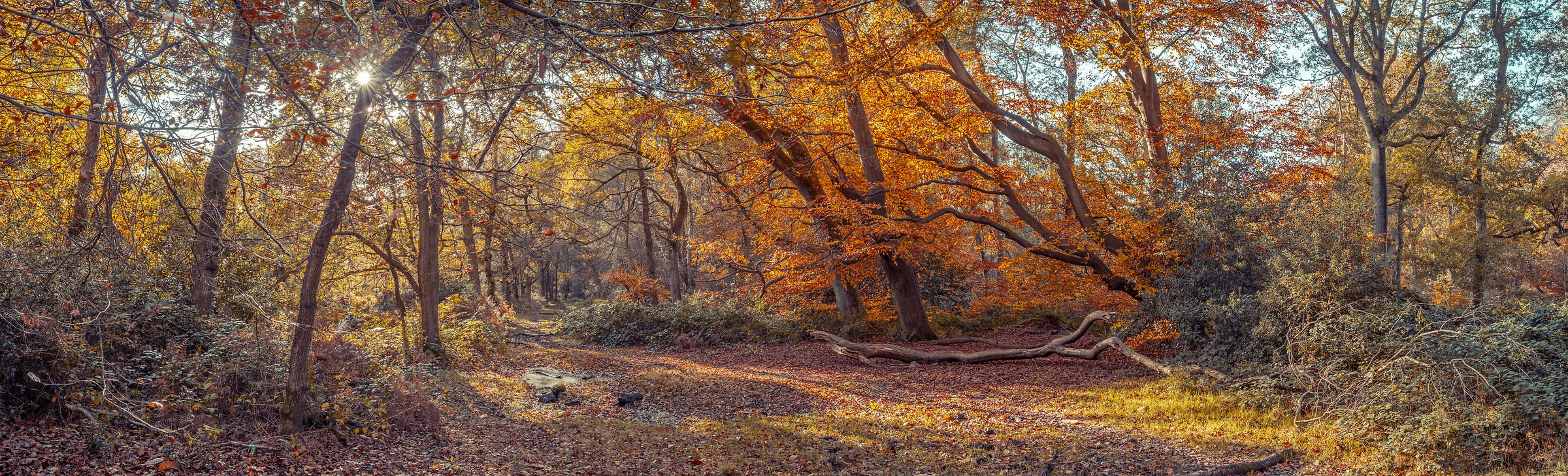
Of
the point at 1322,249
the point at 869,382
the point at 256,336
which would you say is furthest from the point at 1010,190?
the point at 256,336

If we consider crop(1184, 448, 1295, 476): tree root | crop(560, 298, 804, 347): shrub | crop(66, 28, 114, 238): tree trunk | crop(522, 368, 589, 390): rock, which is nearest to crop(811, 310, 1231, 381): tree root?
crop(560, 298, 804, 347): shrub

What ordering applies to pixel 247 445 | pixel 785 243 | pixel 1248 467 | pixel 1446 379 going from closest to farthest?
pixel 247 445
pixel 1446 379
pixel 1248 467
pixel 785 243

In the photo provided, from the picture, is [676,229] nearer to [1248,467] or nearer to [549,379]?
[549,379]

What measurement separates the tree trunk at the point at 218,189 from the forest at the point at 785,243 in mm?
66

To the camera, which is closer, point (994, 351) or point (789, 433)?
point (789, 433)

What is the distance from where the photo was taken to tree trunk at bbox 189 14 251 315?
163 inches

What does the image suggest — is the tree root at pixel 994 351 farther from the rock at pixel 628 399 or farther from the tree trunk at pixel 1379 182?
the tree trunk at pixel 1379 182

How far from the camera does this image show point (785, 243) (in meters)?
16.3

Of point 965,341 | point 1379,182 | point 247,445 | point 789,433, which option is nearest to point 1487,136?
point 1379,182

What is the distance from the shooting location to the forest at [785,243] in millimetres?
4832

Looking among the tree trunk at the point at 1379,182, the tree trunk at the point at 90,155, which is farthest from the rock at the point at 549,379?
the tree trunk at the point at 1379,182

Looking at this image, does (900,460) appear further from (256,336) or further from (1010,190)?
(1010,190)

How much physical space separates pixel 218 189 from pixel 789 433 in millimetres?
7252

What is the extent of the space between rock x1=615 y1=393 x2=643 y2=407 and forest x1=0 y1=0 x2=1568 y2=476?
21 cm
